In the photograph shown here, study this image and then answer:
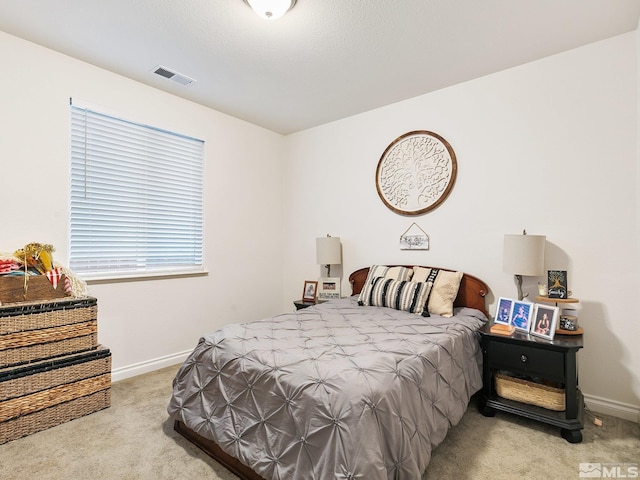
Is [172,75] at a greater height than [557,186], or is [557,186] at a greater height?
[172,75]

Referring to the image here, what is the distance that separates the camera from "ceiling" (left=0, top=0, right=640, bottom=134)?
6.79 feet

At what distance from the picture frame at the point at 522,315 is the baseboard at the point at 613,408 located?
2.42 feet

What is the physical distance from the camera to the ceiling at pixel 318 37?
2.07m

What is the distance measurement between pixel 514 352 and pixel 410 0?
2314 millimetres

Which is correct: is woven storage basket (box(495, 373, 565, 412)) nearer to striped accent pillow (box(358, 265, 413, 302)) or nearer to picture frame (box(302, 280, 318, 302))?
striped accent pillow (box(358, 265, 413, 302))

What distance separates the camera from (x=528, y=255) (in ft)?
7.84

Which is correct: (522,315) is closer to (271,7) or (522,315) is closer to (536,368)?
(536,368)

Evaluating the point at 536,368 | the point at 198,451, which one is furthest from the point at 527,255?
the point at 198,451

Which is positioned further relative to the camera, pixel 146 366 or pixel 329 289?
pixel 329 289

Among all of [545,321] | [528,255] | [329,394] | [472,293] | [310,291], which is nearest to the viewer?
[329,394]

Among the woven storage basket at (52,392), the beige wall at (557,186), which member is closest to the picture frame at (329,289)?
the beige wall at (557,186)

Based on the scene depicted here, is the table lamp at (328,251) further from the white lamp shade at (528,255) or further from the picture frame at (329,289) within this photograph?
the white lamp shade at (528,255)

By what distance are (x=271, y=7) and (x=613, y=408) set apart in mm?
3461

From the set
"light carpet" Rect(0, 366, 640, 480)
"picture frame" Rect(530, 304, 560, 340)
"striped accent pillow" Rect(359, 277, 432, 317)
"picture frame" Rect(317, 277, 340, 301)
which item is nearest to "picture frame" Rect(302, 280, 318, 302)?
"picture frame" Rect(317, 277, 340, 301)
